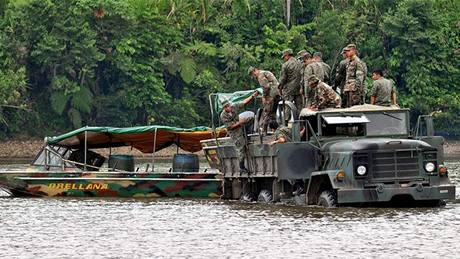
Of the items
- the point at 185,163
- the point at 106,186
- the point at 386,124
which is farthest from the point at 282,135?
the point at 185,163

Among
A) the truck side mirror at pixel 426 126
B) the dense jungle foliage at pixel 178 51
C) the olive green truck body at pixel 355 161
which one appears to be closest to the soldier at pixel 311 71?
the olive green truck body at pixel 355 161

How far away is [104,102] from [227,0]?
358 inches

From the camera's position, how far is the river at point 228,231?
1994 cm

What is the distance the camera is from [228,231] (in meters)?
23.0

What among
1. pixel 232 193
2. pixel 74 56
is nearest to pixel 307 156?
pixel 232 193

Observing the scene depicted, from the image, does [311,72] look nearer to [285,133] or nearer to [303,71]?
[303,71]

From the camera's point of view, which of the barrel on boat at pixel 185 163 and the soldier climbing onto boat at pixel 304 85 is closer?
the soldier climbing onto boat at pixel 304 85

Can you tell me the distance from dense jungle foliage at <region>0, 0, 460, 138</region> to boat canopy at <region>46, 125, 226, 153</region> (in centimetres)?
3262

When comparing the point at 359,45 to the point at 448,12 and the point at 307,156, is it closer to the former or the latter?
the point at 448,12

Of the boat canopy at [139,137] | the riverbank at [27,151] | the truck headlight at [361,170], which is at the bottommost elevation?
the truck headlight at [361,170]

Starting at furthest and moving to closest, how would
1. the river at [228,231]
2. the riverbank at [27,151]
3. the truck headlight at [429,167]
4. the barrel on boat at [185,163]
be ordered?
the riverbank at [27,151] → the barrel on boat at [185,163] → the truck headlight at [429,167] → the river at [228,231]

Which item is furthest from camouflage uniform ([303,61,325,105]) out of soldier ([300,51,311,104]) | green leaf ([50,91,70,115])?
green leaf ([50,91,70,115])

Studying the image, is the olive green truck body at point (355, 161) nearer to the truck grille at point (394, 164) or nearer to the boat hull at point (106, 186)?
the truck grille at point (394, 164)

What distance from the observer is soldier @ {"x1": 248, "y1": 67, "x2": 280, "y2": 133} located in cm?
2955
